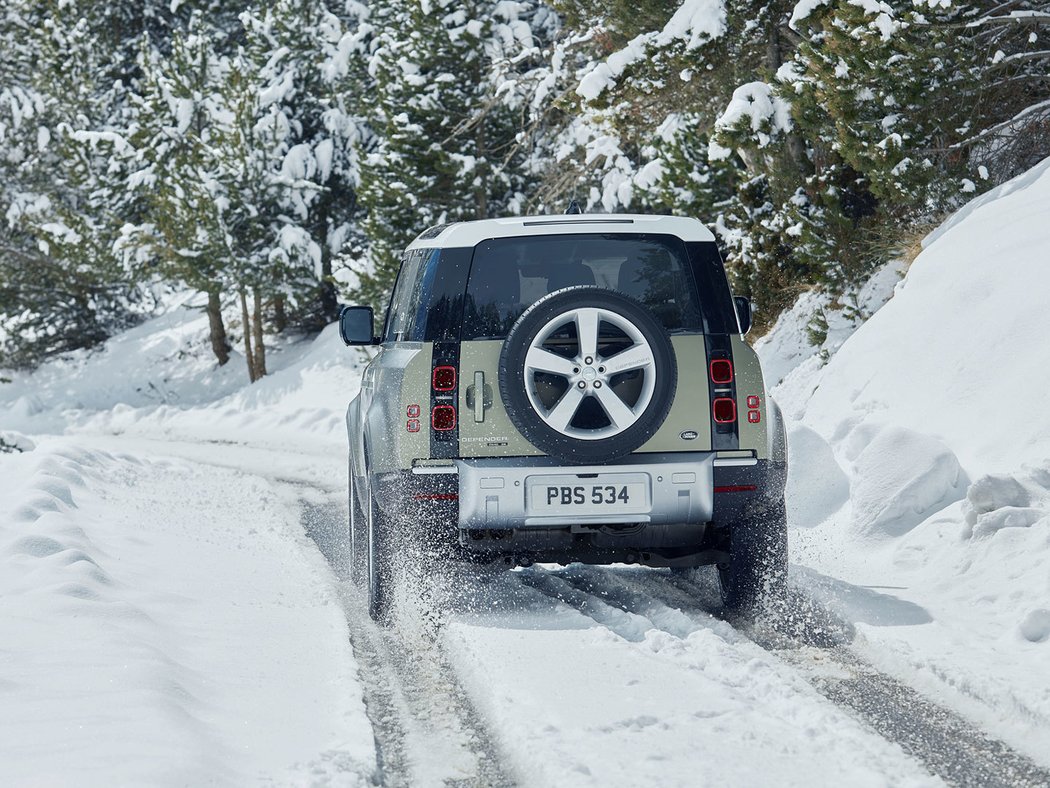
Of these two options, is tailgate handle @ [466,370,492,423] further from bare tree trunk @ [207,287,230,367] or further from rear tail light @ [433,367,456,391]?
bare tree trunk @ [207,287,230,367]

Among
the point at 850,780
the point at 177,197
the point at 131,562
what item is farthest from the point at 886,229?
the point at 177,197

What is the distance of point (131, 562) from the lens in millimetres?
7871

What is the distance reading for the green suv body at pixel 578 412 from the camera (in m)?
5.91

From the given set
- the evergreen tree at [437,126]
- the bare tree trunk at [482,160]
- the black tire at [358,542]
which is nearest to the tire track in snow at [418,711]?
the black tire at [358,542]

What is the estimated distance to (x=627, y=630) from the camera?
5.91m

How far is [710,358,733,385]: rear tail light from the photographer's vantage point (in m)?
6.09

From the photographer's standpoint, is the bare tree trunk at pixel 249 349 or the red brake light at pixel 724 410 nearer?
the red brake light at pixel 724 410

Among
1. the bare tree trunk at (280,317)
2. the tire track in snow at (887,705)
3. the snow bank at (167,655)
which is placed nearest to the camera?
the tire track in snow at (887,705)

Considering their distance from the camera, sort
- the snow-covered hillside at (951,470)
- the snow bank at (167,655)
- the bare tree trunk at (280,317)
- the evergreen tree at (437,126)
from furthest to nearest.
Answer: the bare tree trunk at (280,317) < the evergreen tree at (437,126) < the snow-covered hillside at (951,470) < the snow bank at (167,655)

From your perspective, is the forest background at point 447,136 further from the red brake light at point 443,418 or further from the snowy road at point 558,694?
the red brake light at point 443,418

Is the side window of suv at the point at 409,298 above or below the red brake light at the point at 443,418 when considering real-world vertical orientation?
above

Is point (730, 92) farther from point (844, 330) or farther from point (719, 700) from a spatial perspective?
point (719, 700)

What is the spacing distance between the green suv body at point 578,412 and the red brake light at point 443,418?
0.01 m

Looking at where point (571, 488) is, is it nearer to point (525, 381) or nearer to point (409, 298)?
point (525, 381)
